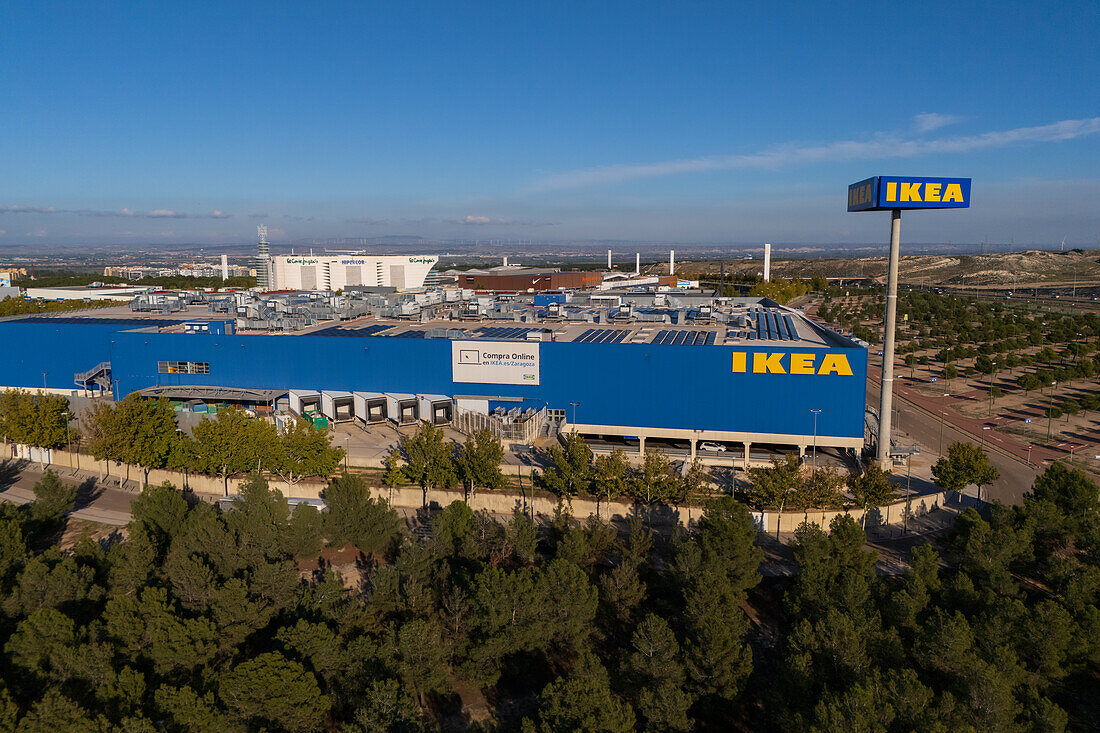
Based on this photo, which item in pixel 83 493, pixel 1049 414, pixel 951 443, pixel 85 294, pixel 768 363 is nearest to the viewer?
pixel 83 493

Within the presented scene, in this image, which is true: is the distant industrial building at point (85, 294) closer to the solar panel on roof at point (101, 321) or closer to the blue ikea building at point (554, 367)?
the solar panel on roof at point (101, 321)

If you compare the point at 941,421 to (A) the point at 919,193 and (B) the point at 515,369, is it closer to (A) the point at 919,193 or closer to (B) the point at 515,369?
(A) the point at 919,193

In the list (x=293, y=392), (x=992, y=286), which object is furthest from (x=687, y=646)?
(x=992, y=286)

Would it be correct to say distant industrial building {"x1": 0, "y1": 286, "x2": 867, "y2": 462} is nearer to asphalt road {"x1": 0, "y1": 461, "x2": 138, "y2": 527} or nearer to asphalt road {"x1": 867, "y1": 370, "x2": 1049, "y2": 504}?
asphalt road {"x1": 867, "y1": 370, "x2": 1049, "y2": 504}

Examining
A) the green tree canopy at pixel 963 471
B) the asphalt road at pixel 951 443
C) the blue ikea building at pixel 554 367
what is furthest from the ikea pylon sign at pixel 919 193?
the asphalt road at pixel 951 443

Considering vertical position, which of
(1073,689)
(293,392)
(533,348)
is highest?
(533,348)

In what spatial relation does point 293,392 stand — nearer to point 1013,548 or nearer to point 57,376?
point 57,376

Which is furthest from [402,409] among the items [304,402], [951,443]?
[951,443]
